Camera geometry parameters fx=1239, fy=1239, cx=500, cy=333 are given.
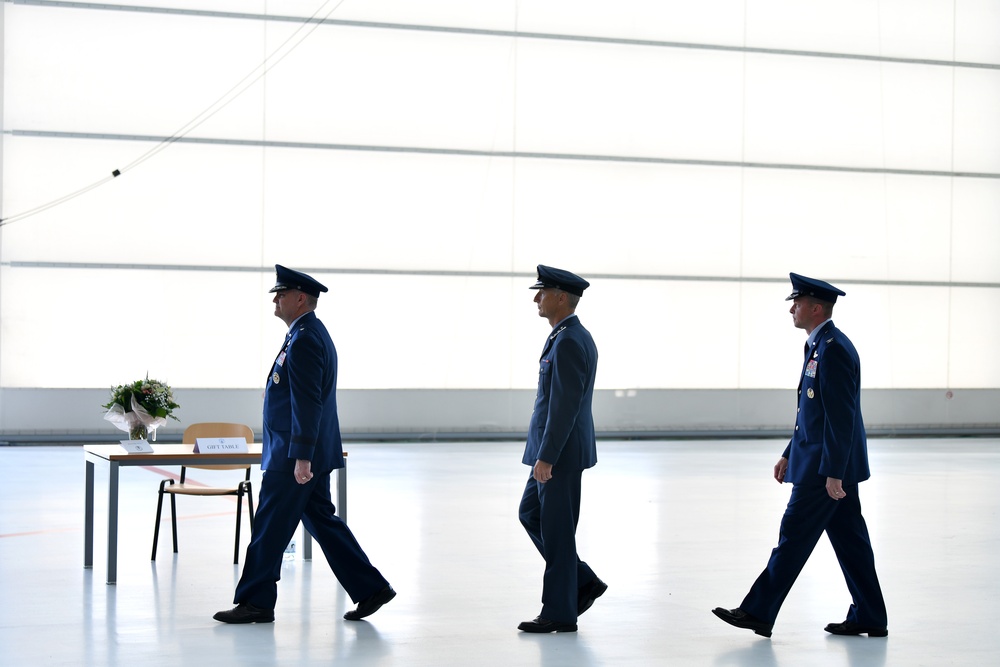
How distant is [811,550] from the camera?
5.61 metres

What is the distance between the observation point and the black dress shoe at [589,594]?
19.6 ft

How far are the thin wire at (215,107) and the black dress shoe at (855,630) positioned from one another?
13495mm

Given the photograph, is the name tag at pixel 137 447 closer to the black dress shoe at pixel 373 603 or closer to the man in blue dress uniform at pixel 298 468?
the man in blue dress uniform at pixel 298 468

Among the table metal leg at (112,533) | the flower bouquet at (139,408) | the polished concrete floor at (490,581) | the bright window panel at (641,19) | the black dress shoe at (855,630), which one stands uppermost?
the bright window panel at (641,19)

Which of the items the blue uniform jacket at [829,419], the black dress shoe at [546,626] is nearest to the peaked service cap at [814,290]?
the blue uniform jacket at [829,419]

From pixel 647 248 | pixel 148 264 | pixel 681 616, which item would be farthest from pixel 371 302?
pixel 681 616

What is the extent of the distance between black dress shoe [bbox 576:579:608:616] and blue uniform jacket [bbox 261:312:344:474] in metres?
1.35

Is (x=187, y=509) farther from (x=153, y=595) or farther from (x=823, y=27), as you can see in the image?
(x=823, y=27)

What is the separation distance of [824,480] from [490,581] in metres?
2.28

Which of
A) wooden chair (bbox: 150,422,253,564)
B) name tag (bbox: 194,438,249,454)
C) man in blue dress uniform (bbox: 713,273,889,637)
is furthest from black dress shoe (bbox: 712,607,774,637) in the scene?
wooden chair (bbox: 150,422,253,564)

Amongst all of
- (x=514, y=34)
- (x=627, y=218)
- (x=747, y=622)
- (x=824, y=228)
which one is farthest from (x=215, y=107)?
(x=747, y=622)

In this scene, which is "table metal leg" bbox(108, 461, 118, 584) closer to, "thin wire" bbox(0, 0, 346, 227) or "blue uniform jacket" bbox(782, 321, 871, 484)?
"blue uniform jacket" bbox(782, 321, 871, 484)

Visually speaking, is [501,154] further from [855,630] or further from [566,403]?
[855,630]

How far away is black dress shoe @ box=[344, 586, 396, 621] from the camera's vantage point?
5945 mm
